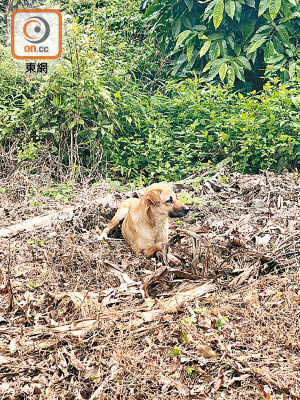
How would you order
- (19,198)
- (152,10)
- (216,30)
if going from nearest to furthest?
1. (19,198)
2. (216,30)
3. (152,10)

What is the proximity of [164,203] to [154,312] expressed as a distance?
144cm

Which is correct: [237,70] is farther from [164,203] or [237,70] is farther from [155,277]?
[155,277]

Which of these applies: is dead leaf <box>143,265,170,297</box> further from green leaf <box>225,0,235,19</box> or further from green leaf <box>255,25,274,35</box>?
green leaf <box>255,25,274,35</box>

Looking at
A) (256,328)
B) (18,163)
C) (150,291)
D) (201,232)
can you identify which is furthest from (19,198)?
(256,328)

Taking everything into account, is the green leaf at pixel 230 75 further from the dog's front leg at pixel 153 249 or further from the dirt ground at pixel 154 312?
the dog's front leg at pixel 153 249

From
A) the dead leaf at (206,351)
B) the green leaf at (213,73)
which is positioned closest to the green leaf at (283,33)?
the green leaf at (213,73)

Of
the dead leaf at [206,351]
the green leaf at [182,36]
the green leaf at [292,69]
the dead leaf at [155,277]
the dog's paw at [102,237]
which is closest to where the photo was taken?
the dead leaf at [206,351]

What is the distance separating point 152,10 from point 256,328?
7.42 m

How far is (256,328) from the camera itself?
311 centimetres

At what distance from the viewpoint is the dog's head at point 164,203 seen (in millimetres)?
4570

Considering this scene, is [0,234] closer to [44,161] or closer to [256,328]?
[44,161]

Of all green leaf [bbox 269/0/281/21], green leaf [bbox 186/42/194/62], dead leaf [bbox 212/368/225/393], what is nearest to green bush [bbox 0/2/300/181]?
green leaf [bbox 186/42/194/62]

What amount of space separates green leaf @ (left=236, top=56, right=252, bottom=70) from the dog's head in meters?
4.42

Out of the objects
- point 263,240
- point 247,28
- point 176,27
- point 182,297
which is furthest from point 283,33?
point 182,297
